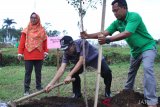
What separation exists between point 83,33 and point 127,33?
2.13 ft

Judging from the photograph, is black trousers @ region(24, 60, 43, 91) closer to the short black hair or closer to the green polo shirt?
the green polo shirt

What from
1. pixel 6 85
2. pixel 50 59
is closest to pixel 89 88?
pixel 6 85

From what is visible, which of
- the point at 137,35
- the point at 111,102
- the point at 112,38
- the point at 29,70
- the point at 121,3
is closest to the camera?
the point at 112,38

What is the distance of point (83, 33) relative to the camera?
17.5 ft

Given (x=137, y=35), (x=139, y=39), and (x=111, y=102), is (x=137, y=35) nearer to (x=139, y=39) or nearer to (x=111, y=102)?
(x=139, y=39)

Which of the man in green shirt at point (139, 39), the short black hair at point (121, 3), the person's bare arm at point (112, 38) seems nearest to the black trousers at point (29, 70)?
the man in green shirt at point (139, 39)

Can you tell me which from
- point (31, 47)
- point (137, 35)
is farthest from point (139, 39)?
point (31, 47)

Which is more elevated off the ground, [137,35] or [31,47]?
[137,35]

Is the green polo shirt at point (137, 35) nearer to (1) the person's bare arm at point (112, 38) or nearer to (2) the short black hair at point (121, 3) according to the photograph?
(2) the short black hair at point (121, 3)

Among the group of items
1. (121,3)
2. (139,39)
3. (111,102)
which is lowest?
(111,102)

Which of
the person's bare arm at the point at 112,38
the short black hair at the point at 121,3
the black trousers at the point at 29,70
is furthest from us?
the black trousers at the point at 29,70

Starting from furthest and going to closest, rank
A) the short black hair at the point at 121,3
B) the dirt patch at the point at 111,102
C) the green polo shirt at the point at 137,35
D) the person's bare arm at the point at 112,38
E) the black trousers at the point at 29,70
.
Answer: the black trousers at the point at 29,70 < the dirt patch at the point at 111,102 < the green polo shirt at the point at 137,35 < the short black hair at the point at 121,3 < the person's bare arm at the point at 112,38

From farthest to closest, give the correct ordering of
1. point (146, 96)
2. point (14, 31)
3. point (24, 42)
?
point (14, 31) → point (24, 42) → point (146, 96)

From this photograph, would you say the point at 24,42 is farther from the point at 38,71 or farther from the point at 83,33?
the point at 83,33
